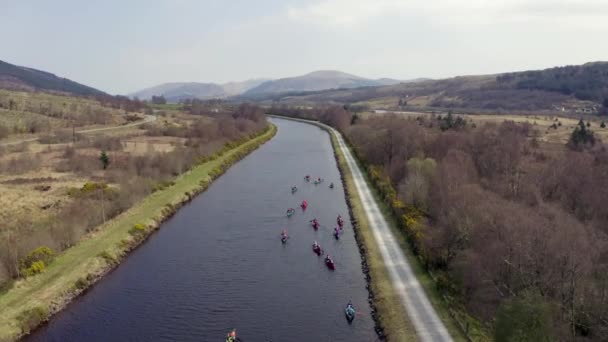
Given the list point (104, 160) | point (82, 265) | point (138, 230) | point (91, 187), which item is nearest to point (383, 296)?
point (82, 265)

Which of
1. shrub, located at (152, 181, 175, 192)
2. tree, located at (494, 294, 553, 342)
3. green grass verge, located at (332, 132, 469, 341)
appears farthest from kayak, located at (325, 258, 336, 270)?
shrub, located at (152, 181, 175, 192)

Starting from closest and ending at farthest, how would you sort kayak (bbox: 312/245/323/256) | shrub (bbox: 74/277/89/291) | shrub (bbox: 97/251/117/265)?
shrub (bbox: 74/277/89/291) → shrub (bbox: 97/251/117/265) → kayak (bbox: 312/245/323/256)

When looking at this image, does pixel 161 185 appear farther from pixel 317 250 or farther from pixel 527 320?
pixel 527 320

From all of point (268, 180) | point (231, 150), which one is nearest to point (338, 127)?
point (231, 150)

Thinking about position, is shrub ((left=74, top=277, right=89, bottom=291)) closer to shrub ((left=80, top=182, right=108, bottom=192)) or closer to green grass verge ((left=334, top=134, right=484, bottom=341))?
shrub ((left=80, top=182, right=108, bottom=192))

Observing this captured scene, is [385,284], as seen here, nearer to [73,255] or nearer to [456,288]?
[456,288]

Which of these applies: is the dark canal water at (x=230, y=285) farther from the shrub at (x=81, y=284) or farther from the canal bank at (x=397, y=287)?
the canal bank at (x=397, y=287)

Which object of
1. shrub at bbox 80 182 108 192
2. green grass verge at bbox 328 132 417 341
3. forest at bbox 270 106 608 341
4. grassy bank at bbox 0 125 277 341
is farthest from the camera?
shrub at bbox 80 182 108 192
